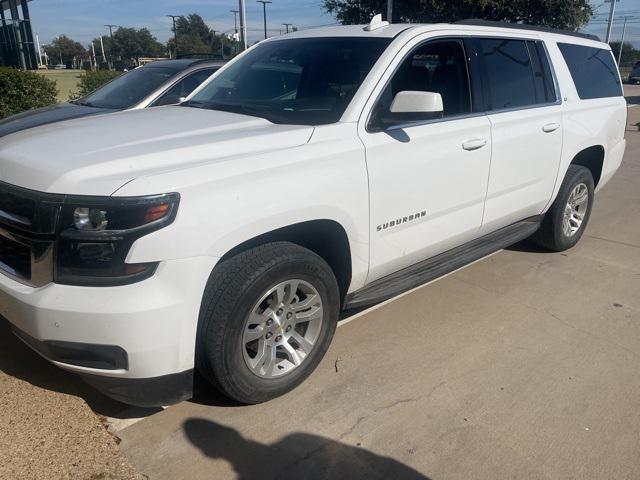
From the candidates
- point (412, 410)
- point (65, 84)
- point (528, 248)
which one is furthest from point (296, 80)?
point (65, 84)

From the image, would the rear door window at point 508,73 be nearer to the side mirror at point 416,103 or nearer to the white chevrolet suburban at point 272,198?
the white chevrolet suburban at point 272,198

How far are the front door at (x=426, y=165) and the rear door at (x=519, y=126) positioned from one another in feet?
0.58

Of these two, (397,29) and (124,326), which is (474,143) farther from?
(124,326)

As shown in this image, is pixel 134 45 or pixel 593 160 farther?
pixel 134 45

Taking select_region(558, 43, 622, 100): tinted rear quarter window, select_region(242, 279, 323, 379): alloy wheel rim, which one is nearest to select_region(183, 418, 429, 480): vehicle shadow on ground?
select_region(242, 279, 323, 379): alloy wheel rim

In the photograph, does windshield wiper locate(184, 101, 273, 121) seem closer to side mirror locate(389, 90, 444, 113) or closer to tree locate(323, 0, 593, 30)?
side mirror locate(389, 90, 444, 113)

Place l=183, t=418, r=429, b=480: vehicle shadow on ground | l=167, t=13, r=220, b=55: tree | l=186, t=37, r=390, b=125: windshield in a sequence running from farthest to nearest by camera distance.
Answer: l=167, t=13, r=220, b=55: tree
l=186, t=37, r=390, b=125: windshield
l=183, t=418, r=429, b=480: vehicle shadow on ground

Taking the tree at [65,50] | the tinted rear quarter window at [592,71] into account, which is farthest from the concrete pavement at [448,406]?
the tree at [65,50]

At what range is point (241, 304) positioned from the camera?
2654mm

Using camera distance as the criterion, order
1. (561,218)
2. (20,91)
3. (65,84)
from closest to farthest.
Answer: (561,218), (20,91), (65,84)

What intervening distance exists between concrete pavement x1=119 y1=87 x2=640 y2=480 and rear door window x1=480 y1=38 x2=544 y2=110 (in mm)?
1502

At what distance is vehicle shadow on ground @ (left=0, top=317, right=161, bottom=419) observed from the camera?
9.86 feet

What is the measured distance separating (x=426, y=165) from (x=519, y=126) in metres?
1.18

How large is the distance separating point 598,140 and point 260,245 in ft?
12.6
